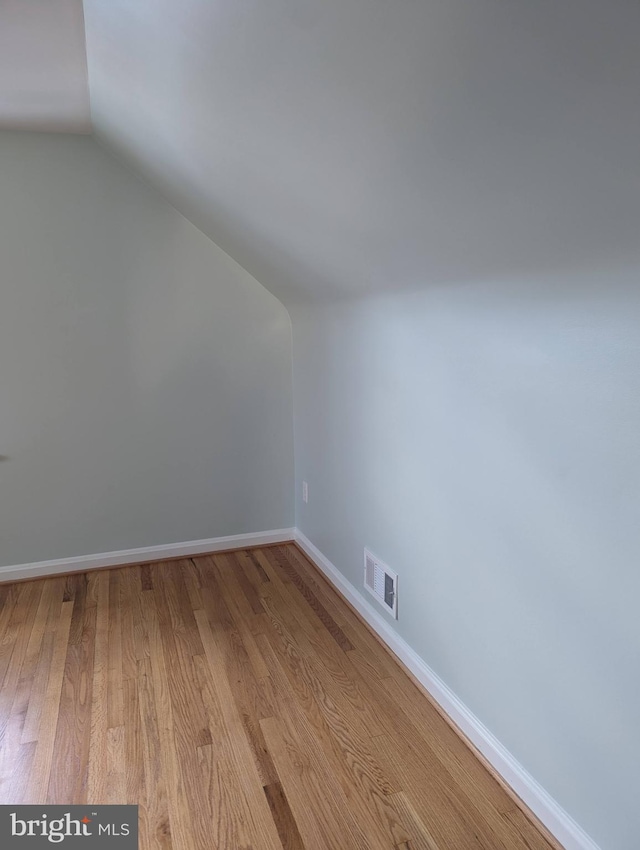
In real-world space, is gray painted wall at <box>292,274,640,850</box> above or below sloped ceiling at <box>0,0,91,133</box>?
below

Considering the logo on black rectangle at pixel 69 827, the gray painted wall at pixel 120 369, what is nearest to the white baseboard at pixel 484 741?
the logo on black rectangle at pixel 69 827

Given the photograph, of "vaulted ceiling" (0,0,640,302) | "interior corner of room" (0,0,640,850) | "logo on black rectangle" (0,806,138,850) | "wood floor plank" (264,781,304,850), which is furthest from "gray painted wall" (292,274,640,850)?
"logo on black rectangle" (0,806,138,850)

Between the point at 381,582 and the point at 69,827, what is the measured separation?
1295mm

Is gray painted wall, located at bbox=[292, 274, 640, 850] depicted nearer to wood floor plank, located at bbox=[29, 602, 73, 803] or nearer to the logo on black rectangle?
the logo on black rectangle

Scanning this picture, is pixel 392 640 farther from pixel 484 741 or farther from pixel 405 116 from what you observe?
pixel 405 116

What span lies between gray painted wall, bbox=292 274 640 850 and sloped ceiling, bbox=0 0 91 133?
1266mm

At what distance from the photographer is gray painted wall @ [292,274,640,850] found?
1224 mm

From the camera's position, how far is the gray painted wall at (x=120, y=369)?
9.12 feet

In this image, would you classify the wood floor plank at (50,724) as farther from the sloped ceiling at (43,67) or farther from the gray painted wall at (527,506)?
the sloped ceiling at (43,67)

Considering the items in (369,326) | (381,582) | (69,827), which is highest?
(369,326)

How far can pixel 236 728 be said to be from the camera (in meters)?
1.86

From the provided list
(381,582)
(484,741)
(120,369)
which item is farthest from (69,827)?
(120,369)

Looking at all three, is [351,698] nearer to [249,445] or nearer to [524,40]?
[249,445]

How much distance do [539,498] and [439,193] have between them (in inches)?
30.6
